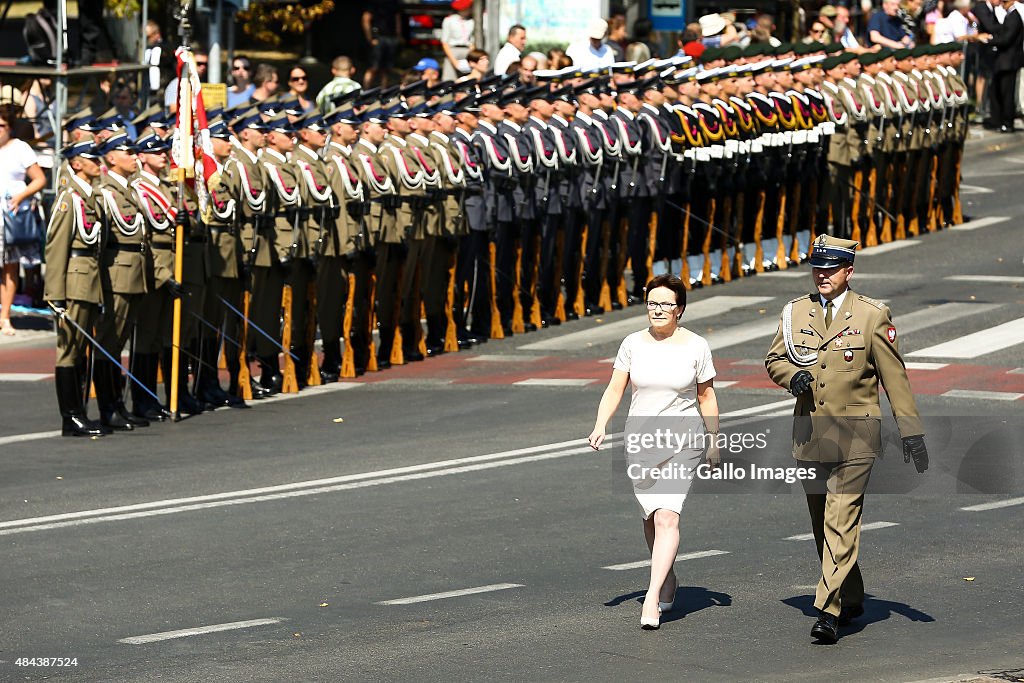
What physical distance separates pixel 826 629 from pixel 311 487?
4983mm

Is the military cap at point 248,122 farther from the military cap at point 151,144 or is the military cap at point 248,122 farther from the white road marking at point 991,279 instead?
the white road marking at point 991,279

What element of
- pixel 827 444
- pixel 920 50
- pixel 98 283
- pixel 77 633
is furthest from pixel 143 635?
pixel 920 50

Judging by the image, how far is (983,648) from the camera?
995 centimetres

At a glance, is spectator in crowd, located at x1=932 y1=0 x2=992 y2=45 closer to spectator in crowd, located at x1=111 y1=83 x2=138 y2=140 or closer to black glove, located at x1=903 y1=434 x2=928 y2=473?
spectator in crowd, located at x1=111 y1=83 x2=138 y2=140

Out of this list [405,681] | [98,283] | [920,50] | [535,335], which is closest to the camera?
[405,681]

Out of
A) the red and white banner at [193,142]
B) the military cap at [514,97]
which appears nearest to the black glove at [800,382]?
the red and white banner at [193,142]

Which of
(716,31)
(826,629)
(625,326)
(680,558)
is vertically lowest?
(625,326)

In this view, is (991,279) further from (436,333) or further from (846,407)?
(846,407)

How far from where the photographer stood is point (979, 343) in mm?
19688

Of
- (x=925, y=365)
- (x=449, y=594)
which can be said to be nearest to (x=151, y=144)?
(x=925, y=365)

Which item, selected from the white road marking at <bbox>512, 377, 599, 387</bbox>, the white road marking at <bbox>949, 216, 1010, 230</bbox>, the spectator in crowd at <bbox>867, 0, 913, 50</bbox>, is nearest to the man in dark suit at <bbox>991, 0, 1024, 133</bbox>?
the spectator in crowd at <bbox>867, 0, 913, 50</bbox>

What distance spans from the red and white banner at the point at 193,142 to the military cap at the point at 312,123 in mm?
1477

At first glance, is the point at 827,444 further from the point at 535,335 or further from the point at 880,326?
the point at 535,335

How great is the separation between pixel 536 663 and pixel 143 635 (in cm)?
184
